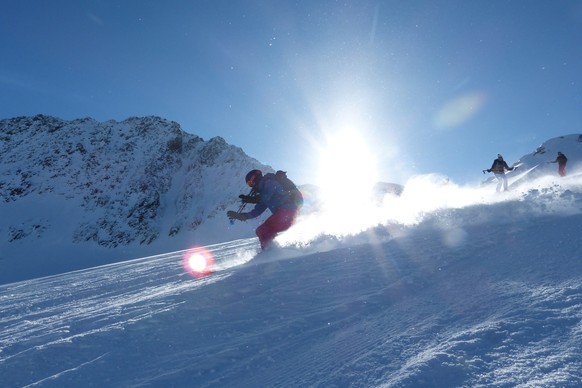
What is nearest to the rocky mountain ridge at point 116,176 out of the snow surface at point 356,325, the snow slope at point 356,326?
the snow surface at point 356,325

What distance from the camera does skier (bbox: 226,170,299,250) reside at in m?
9.32

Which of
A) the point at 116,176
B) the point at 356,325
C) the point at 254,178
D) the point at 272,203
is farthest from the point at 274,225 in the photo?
the point at 116,176

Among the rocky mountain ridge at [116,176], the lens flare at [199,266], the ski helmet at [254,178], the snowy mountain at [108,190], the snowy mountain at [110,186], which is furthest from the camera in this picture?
the rocky mountain ridge at [116,176]

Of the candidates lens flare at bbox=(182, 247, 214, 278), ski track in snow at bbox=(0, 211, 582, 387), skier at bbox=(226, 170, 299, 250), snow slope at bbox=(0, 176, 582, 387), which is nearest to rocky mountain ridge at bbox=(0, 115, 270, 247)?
lens flare at bbox=(182, 247, 214, 278)

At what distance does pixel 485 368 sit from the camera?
6.02ft

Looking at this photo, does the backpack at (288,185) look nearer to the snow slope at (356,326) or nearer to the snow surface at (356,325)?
the snow surface at (356,325)

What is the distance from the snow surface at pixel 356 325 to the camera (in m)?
2.01

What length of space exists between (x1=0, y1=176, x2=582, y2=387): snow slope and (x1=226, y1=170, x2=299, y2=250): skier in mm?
3903

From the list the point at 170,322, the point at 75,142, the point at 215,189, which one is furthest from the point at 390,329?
the point at 75,142

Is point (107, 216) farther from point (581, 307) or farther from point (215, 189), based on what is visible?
point (581, 307)

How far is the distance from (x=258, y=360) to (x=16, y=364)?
2287 mm

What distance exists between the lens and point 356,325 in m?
2.88

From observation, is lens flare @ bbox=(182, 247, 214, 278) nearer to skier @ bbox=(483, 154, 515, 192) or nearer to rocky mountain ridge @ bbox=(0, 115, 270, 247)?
skier @ bbox=(483, 154, 515, 192)

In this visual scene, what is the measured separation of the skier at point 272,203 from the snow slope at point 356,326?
3.90m
